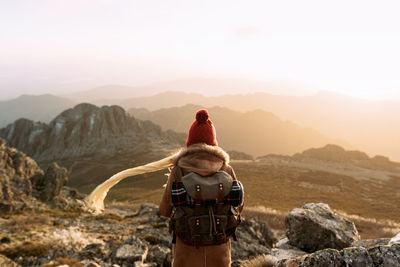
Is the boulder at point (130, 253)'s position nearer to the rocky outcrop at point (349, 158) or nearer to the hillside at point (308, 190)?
the hillside at point (308, 190)

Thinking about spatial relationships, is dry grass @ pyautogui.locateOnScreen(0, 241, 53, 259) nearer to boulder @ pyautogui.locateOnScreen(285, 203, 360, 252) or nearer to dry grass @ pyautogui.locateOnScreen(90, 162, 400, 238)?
boulder @ pyautogui.locateOnScreen(285, 203, 360, 252)

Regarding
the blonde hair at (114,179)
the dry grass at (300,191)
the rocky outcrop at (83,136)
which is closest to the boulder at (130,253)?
the blonde hair at (114,179)

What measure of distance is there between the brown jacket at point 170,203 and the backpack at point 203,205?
15cm

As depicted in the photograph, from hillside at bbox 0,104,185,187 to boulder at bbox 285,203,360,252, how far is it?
353 feet

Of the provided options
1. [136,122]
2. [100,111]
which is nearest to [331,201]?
[136,122]

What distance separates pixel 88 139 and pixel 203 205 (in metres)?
152

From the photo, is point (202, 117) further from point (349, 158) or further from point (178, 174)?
point (349, 158)

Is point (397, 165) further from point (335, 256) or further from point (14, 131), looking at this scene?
point (14, 131)

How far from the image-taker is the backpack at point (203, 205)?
367 cm

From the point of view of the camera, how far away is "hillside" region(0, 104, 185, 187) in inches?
4852

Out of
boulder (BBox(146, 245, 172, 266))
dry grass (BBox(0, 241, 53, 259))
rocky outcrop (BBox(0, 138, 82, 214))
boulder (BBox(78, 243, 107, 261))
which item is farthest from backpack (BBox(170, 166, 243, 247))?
rocky outcrop (BBox(0, 138, 82, 214))

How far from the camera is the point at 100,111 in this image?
150 metres

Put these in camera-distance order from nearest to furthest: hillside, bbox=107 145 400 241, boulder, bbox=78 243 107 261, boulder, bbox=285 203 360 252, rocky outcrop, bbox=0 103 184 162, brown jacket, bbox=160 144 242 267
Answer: brown jacket, bbox=160 144 242 267, boulder, bbox=285 203 360 252, boulder, bbox=78 243 107 261, hillside, bbox=107 145 400 241, rocky outcrop, bbox=0 103 184 162

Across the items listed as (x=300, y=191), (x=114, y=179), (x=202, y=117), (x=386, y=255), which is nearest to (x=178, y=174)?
(x=202, y=117)
